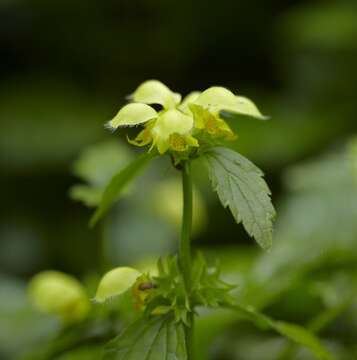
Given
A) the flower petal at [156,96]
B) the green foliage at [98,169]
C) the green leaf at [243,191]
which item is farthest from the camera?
the green foliage at [98,169]

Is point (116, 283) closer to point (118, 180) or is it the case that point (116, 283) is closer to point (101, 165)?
point (118, 180)

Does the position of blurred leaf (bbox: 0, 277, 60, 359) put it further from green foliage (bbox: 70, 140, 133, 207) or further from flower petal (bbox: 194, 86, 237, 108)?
flower petal (bbox: 194, 86, 237, 108)

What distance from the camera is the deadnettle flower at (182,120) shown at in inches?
35.5

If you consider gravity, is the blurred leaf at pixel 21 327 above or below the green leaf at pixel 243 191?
above

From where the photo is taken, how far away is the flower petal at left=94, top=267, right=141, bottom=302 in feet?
3.15

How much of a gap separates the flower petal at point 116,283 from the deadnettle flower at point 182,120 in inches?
5.3

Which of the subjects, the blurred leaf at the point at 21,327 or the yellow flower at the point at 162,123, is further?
the blurred leaf at the point at 21,327

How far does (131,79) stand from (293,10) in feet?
2.56

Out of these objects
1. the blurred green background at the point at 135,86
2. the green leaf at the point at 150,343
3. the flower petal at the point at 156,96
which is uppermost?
the blurred green background at the point at 135,86

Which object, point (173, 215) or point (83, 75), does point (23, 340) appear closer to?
point (173, 215)

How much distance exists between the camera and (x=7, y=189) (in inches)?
134

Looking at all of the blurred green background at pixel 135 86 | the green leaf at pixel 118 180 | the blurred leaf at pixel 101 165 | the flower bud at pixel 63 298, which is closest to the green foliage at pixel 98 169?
the blurred leaf at pixel 101 165

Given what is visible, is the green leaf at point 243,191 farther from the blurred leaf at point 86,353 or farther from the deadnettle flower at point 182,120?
the blurred leaf at point 86,353

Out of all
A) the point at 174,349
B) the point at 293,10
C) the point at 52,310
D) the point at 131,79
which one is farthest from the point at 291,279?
the point at 293,10
